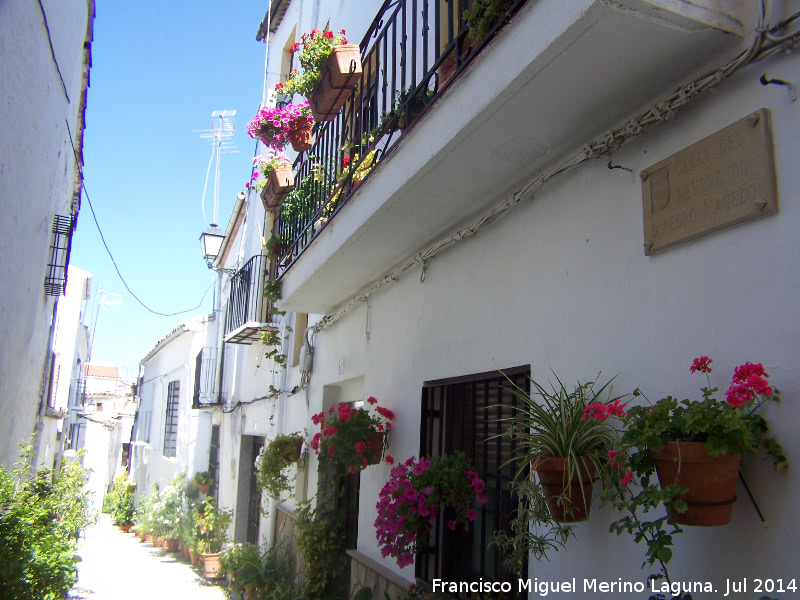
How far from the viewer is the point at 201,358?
14.3 meters

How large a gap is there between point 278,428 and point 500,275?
5886 mm

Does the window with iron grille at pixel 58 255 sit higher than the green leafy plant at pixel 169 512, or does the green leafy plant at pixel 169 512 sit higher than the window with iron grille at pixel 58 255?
the window with iron grille at pixel 58 255

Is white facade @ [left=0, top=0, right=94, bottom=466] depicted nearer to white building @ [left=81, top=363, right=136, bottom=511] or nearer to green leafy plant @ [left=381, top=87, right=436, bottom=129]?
green leafy plant @ [left=381, top=87, right=436, bottom=129]

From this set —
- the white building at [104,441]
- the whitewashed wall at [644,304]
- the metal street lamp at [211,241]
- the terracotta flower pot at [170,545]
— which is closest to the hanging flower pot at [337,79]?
the whitewashed wall at [644,304]

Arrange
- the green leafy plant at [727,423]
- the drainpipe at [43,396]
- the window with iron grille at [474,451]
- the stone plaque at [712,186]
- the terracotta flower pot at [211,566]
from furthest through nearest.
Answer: the terracotta flower pot at [211,566] < the drainpipe at [43,396] < the window with iron grille at [474,451] < the stone plaque at [712,186] < the green leafy plant at [727,423]

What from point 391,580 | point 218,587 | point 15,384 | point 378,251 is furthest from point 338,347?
point 218,587

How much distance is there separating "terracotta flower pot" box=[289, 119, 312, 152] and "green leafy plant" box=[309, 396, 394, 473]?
3685 millimetres

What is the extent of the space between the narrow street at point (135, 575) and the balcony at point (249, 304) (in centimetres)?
375

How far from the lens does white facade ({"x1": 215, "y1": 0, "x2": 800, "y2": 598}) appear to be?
7.13 feet

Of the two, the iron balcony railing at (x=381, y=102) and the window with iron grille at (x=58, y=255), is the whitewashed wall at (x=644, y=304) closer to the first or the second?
the iron balcony railing at (x=381, y=102)

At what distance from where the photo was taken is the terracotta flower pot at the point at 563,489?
8.77 ft

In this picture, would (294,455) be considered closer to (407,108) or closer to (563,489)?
(407,108)

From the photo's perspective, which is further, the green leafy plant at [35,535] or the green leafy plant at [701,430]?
the green leafy plant at [35,535]

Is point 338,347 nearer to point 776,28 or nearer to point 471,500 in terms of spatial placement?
point 471,500
